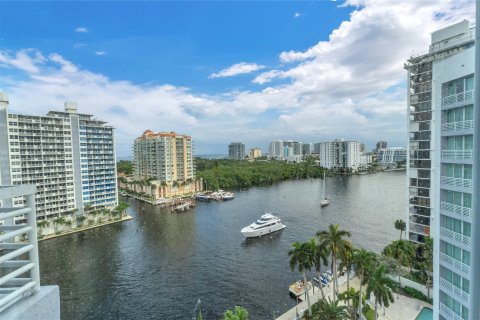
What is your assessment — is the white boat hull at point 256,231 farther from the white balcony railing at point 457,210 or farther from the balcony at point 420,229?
the white balcony railing at point 457,210

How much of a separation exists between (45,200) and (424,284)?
50.9m

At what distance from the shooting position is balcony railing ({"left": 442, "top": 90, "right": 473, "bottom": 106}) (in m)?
Result: 10.3

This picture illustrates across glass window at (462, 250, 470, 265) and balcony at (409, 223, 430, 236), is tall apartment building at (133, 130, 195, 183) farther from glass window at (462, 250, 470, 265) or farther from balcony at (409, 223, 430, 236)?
glass window at (462, 250, 470, 265)

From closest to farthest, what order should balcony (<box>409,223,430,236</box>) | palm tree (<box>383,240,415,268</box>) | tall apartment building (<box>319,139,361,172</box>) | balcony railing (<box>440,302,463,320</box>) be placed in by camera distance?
balcony railing (<box>440,302,463,320</box>) → palm tree (<box>383,240,415,268</box>) → balcony (<box>409,223,430,236</box>) → tall apartment building (<box>319,139,361,172</box>)

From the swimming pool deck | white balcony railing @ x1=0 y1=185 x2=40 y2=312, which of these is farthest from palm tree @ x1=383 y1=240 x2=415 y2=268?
white balcony railing @ x1=0 y1=185 x2=40 y2=312

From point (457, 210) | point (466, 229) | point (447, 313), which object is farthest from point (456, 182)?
point (447, 313)

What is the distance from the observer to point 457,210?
10.9 m

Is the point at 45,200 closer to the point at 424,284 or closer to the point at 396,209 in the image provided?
the point at 424,284

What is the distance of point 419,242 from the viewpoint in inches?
1036

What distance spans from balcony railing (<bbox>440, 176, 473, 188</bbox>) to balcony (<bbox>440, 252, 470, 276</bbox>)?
3007mm

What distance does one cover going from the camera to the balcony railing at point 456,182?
1029 cm

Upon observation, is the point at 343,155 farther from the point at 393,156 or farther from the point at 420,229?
the point at 420,229

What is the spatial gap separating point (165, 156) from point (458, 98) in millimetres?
71806

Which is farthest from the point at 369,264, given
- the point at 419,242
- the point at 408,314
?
the point at 419,242
